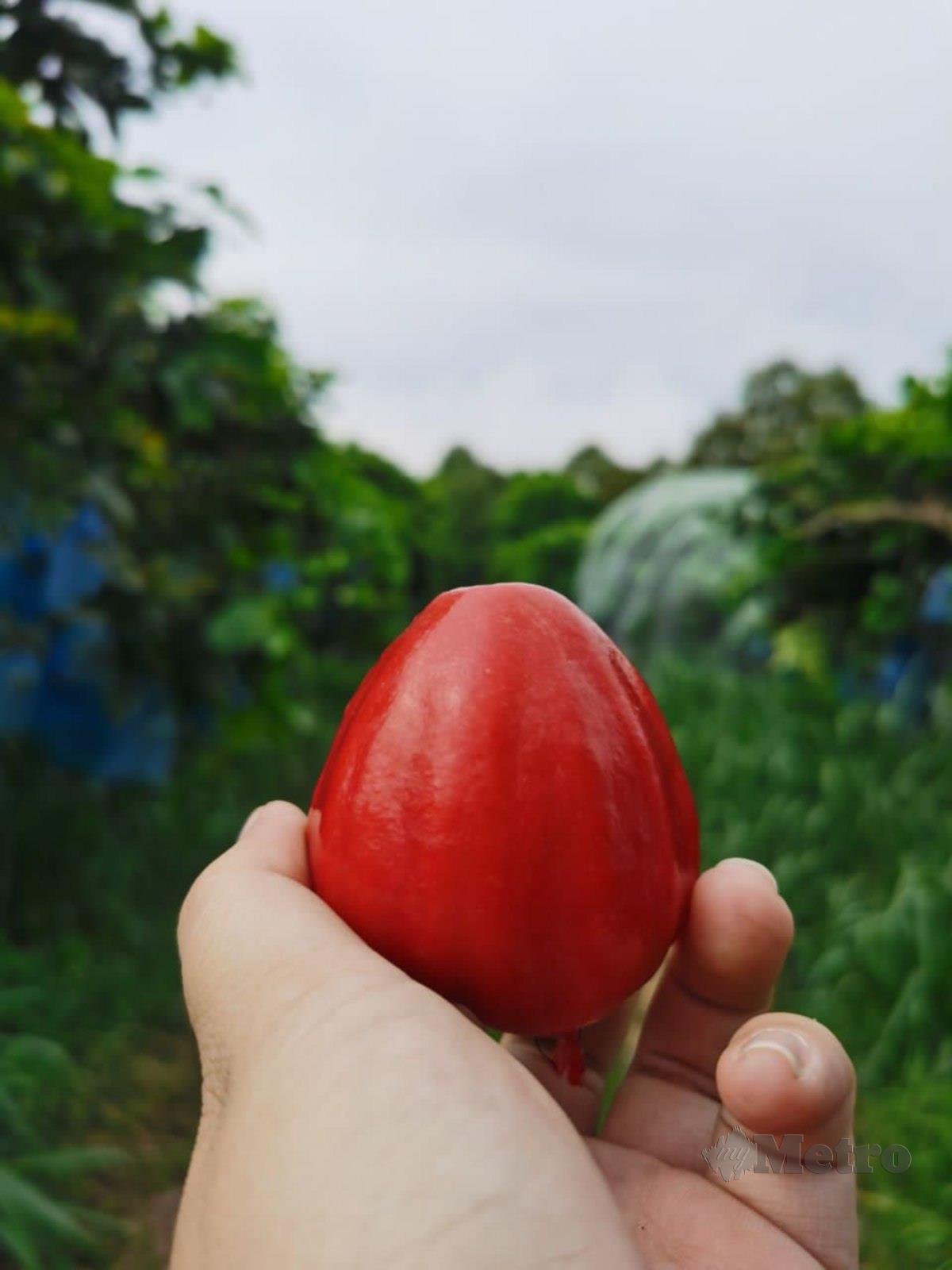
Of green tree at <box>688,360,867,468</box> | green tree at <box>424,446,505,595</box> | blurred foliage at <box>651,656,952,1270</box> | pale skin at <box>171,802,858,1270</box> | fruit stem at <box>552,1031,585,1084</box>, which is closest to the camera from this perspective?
pale skin at <box>171,802,858,1270</box>

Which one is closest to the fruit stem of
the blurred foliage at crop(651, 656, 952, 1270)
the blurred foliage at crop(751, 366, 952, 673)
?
the blurred foliage at crop(651, 656, 952, 1270)

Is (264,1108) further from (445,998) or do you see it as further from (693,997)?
(693,997)

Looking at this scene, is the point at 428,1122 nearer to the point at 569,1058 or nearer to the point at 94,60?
the point at 569,1058

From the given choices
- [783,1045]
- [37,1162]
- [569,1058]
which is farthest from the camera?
[37,1162]

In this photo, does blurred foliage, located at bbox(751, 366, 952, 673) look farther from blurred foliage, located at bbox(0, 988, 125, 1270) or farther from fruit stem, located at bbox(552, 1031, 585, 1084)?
fruit stem, located at bbox(552, 1031, 585, 1084)

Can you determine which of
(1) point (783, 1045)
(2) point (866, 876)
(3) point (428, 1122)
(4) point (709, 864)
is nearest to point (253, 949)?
(3) point (428, 1122)

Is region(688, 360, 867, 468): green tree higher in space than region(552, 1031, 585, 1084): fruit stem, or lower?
higher
